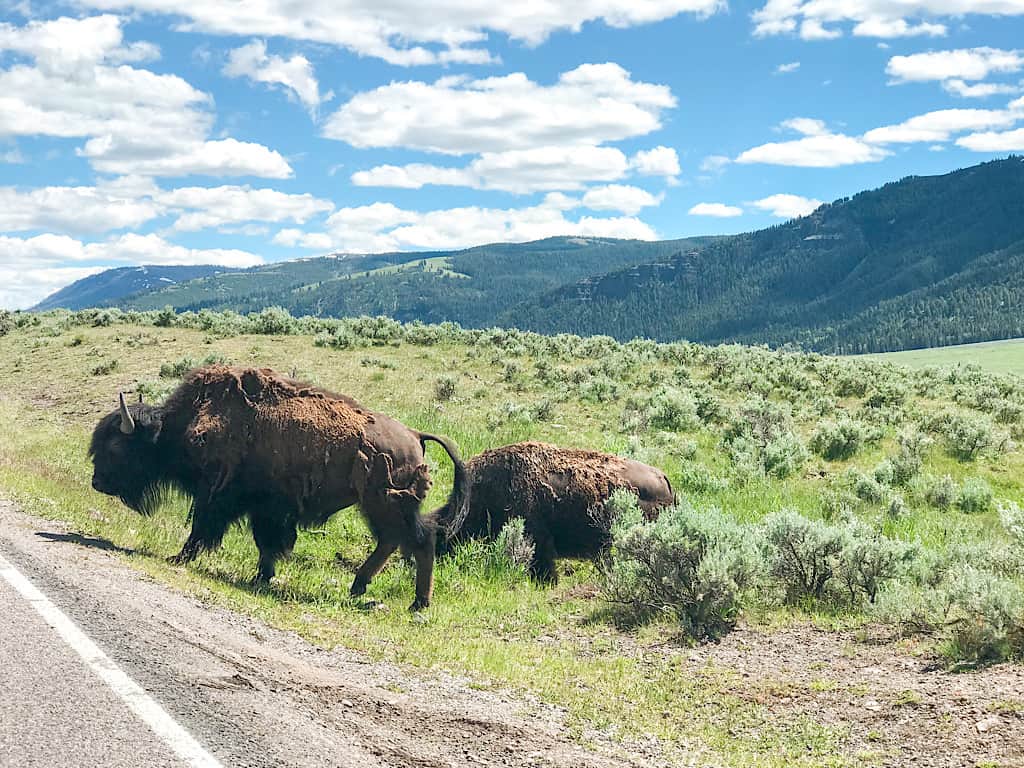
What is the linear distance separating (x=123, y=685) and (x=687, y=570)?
16.1 ft

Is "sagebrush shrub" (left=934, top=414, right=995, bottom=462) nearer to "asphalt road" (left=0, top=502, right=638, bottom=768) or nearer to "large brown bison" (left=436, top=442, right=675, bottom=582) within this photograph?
"large brown bison" (left=436, top=442, right=675, bottom=582)

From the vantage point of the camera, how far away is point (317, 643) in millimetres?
6402

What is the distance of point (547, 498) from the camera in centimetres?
972

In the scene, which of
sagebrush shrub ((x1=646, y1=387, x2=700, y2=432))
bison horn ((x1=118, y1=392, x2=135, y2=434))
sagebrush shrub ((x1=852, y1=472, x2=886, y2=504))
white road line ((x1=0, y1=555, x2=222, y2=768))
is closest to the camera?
white road line ((x1=0, y1=555, x2=222, y2=768))

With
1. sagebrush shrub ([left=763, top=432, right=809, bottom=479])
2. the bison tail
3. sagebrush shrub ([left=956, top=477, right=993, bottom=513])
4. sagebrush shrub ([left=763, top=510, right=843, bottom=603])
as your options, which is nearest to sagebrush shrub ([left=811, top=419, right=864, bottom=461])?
sagebrush shrub ([left=763, top=432, right=809, bottom=479])

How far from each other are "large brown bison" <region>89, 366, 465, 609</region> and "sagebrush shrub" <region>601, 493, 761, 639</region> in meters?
2.01

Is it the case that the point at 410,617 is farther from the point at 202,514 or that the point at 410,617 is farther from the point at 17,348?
the point at 17,348

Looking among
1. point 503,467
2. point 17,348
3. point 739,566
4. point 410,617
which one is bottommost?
point 410,617

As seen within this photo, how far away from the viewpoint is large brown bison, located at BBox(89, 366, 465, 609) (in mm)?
8617

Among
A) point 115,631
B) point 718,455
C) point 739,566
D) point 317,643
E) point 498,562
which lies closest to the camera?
point 115,631

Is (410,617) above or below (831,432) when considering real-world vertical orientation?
below

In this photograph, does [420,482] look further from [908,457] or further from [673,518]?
[908,457]

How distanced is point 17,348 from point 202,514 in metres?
24.9

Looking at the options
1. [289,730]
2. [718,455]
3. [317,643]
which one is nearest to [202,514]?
[317,643]
